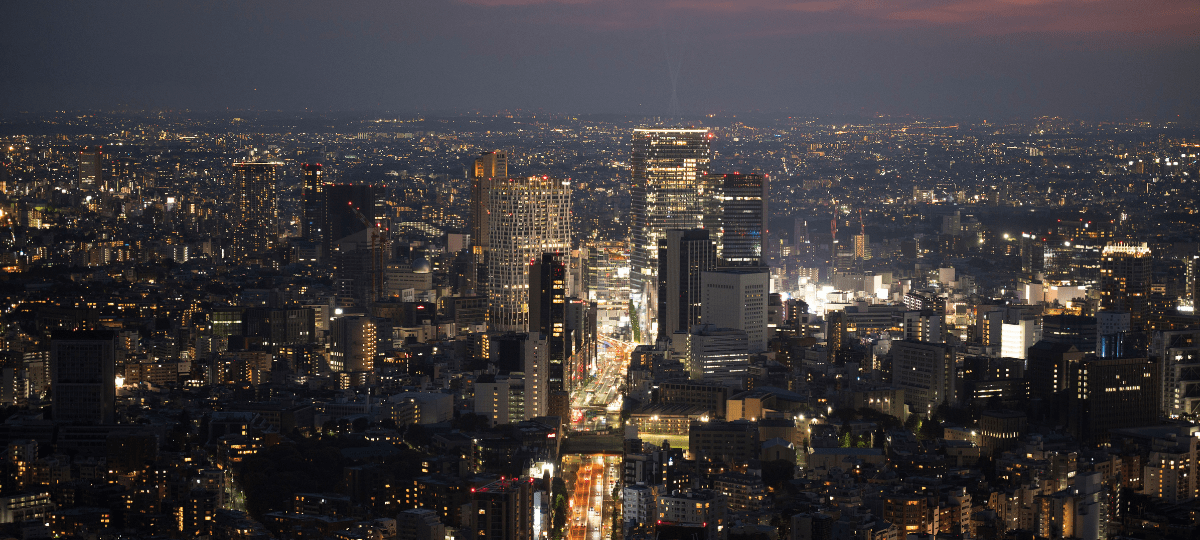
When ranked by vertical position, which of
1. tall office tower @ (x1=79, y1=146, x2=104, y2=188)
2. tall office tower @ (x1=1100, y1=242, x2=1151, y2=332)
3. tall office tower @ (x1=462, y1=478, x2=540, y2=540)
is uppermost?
tall office tower @ (x1=79, y1=146, x2=104, y2=188)

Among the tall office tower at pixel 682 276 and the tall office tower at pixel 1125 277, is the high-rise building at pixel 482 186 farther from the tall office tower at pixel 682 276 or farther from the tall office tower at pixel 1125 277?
the tall office tower at pixel 1125 277

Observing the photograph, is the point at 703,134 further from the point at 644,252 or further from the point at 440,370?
the point at 440,370

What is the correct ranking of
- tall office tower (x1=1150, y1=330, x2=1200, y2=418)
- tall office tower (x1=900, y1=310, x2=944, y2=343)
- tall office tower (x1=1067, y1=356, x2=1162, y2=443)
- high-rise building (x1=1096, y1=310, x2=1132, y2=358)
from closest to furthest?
tall office tower (x1=1067, y1=356, x2=1162, y2=443) < tall office tower (x1=1150, y1=330, x2=1200, y2=418) < high-rise building (x1=1096, y1=310, x2=1132, y2=358) < tall office tower (x1=900, y1=310, x2=944, y2=343)

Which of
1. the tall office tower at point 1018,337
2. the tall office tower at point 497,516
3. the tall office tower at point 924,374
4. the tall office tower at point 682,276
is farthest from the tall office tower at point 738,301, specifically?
the tall office tower at point 497,516

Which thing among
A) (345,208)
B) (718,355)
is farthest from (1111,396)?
(345,208)

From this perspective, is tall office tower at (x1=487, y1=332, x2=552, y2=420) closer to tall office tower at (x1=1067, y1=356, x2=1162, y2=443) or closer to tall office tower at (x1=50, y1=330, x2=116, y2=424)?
tall office tower at (x1=50, y1=330, x2=116, y2=424)

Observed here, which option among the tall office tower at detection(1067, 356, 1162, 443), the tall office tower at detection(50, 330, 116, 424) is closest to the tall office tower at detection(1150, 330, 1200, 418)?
the tall office tower at detection(1067, 356, 1162, 443)

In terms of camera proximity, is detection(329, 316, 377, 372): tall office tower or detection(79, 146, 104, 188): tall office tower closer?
detection(329, 316, 377, 372): tall office tower
